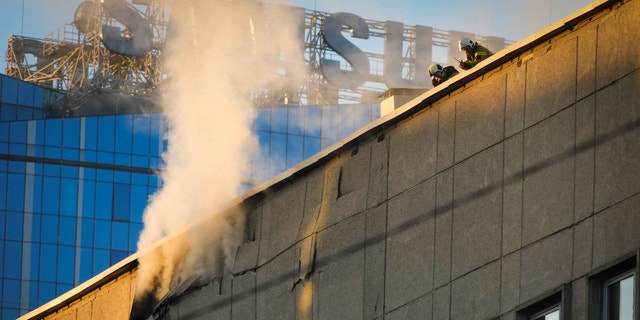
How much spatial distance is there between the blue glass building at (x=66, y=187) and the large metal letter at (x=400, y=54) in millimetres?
8345

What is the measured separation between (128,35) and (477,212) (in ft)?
250

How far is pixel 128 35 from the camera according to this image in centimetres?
10106

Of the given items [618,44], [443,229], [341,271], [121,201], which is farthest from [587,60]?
[121,201]

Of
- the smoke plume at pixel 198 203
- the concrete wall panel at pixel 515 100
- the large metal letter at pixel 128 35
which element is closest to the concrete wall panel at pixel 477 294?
the concrete wall panel at pixel 515 100

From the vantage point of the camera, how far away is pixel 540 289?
24.5m

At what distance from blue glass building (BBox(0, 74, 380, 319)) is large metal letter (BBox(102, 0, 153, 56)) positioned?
4115 millimetres

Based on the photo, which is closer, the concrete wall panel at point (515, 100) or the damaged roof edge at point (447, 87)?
the damaged roof edge at point (447, 87)

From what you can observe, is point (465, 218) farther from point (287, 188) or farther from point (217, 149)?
point (217, 149)

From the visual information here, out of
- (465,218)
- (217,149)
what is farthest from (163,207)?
(465,218)

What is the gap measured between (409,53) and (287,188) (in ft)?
258

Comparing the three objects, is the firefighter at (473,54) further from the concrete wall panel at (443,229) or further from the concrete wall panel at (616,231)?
the concrete wall panel at (616,231)

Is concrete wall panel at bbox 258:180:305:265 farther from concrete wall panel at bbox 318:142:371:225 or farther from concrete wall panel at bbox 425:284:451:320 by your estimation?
concrete wall panel at bbox 425:284:451:320

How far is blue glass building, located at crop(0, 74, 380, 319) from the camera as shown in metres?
101

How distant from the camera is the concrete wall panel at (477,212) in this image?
25.9 meters
